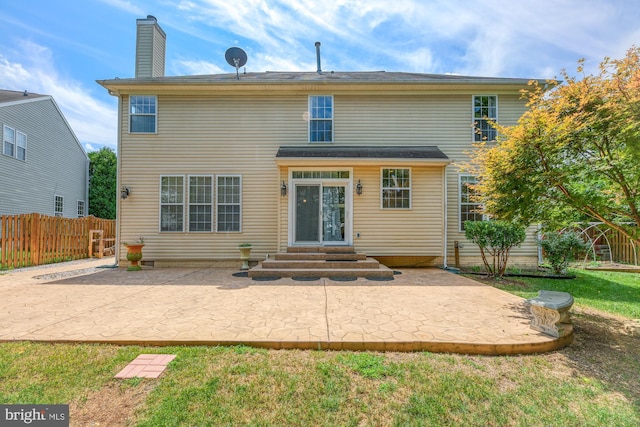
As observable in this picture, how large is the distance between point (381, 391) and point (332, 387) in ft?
1.47

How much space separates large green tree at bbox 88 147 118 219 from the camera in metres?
18.9

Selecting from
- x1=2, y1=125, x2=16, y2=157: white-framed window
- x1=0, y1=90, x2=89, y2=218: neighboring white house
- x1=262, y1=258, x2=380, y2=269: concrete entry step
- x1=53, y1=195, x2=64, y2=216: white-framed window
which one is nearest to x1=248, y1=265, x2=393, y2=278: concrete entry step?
x1=262, y1=258, x2=380, y2=269: concrete entry step

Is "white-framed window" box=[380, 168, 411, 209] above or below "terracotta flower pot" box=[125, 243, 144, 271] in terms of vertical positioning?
above

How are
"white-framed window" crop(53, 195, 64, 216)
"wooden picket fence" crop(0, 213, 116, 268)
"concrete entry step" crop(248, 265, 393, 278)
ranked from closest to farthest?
1. "concrete entry step" crop(248, 265, 393, 278)
2. "wooden picket fence" crop(0, 213, 116, 268)
3. "white-framed window" crop(53, 195, 64, 216)

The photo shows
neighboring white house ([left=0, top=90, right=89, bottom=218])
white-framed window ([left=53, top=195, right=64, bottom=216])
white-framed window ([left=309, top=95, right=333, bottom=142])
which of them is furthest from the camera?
white-framed window ([left=53, top=195, right=64, bottom=216])

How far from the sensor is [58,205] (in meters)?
15.8

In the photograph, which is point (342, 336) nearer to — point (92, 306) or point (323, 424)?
point (323, 424)

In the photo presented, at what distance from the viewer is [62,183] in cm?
1612

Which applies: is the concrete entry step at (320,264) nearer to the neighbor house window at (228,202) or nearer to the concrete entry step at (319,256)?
the concrete entry step at (319,256)

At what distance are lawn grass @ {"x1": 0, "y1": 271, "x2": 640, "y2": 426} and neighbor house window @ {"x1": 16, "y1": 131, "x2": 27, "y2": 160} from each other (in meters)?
15.5

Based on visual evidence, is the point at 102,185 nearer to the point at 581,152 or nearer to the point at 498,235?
the point at 498,235

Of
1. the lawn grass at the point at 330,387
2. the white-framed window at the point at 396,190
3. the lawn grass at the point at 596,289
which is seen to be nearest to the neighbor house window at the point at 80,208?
the lawn grass at the point at 330,387

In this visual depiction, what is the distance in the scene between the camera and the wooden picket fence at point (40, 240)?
8.84 metres

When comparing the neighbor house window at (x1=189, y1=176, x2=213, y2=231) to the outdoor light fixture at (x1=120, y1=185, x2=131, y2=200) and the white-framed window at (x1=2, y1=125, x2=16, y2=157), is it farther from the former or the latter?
the white-framed window at (x1=2, y1=125, x2=16, y2=157)
